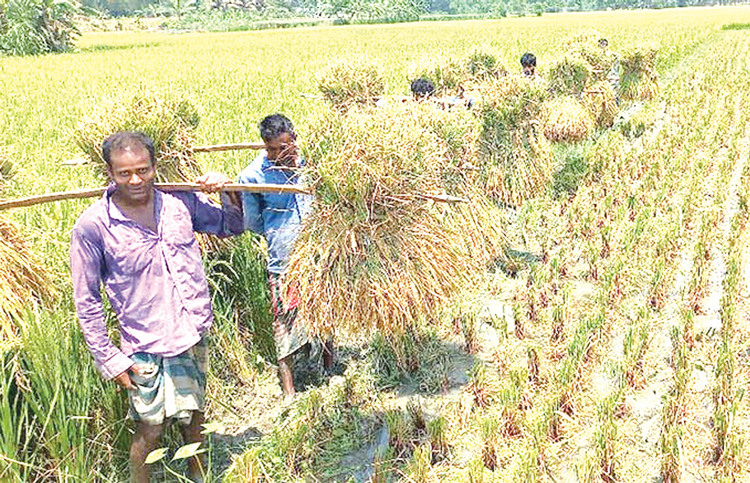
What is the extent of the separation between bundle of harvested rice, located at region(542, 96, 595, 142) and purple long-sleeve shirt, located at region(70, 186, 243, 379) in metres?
5.67

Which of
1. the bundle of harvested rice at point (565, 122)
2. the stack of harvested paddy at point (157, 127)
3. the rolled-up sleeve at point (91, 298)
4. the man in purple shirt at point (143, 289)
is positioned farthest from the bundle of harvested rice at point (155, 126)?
the bundle of harvested rice at point (565, 122)

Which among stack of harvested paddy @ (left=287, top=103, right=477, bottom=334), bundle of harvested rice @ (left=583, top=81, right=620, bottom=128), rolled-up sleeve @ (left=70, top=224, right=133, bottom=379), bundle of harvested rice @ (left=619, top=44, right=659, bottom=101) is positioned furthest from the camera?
bundle of harvested rice @ (left=619, top=44, right=659, bottom=101)

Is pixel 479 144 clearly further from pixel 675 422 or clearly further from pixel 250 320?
pixel 675 422

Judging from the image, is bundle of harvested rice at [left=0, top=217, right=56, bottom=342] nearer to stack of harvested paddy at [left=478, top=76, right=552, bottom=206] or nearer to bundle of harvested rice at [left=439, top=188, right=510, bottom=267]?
bundle of harvested rice at [left=439, top=188, right=510, bottom=267]

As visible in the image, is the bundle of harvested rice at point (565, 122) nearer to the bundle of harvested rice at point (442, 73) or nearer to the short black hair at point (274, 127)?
the bundle of harvested rice at point (442, 73)

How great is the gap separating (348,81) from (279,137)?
10.5 feet

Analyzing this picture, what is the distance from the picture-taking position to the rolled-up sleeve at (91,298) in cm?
243

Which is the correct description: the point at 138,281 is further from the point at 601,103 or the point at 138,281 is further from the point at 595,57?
the point at 595,57

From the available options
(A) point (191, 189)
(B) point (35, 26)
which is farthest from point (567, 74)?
(B) point (35, 26)

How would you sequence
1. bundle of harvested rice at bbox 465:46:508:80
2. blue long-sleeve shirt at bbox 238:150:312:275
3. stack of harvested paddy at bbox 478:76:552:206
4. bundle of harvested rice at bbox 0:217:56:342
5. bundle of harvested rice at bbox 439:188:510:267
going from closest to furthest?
bundle of harvested rice at bbox 0:217:56:342 → blue long-sleeve shirt at bbox 238:150:312:275 → bundle of harvested rice at bbox 439:188:510:267 → stack of harvested paddy at bbox 478:76:552:206 → bundle of harvested rice at bbox 465:46:508:80

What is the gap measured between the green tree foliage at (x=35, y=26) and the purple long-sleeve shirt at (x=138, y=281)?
27392mm

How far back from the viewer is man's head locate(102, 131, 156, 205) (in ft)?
8.03

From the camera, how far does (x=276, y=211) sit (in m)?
3.35

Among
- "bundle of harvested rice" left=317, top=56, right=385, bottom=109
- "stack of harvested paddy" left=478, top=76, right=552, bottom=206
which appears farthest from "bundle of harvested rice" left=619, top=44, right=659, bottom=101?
"bundle of harvested rice" left=317, top=56, right=385, bottom=109
